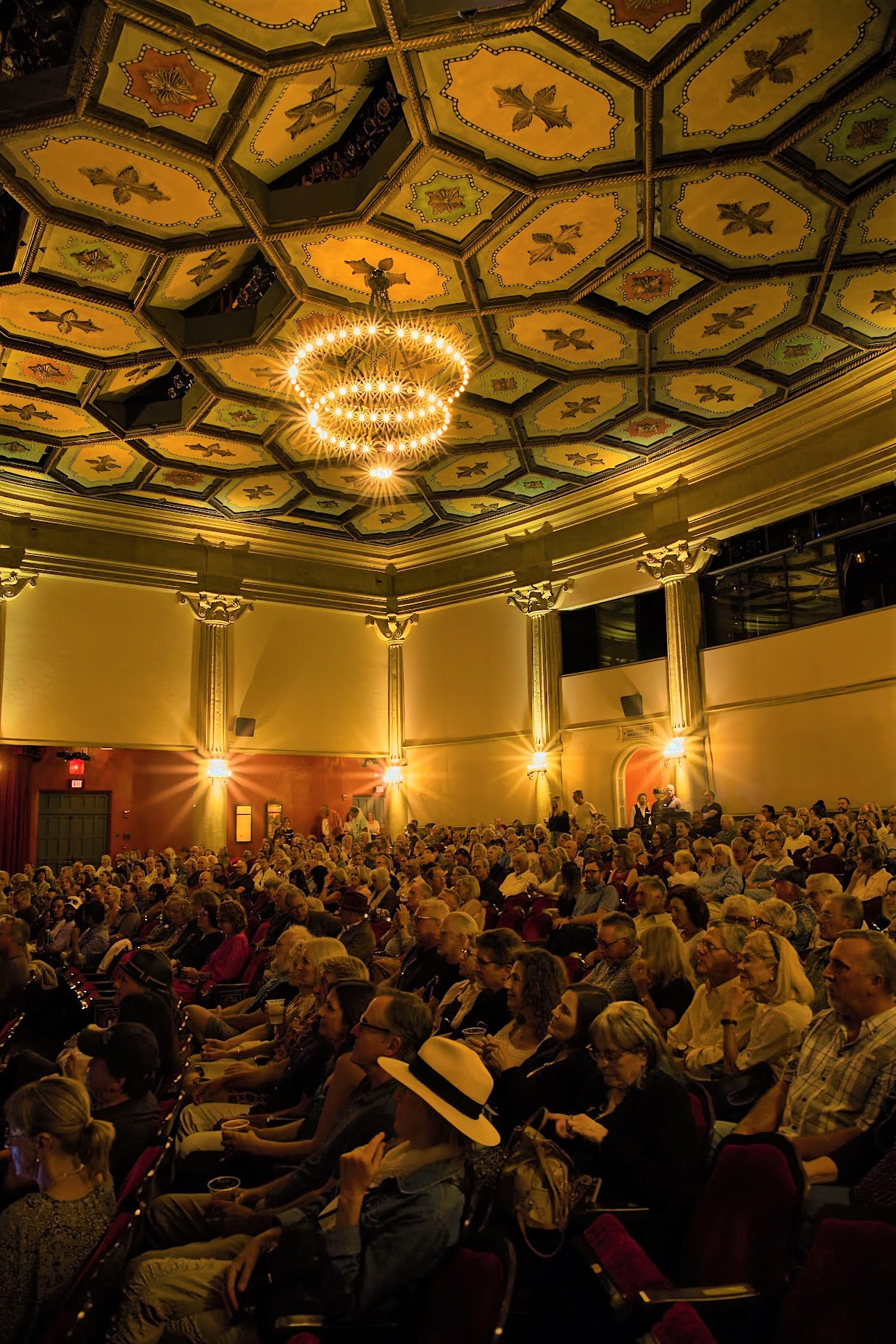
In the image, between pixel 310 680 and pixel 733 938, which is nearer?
pixel 733 938

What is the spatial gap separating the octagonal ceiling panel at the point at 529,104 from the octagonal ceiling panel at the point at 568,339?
265cm

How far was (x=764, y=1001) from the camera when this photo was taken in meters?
3.47

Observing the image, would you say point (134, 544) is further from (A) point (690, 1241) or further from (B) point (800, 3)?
(A) point (690, 1241)

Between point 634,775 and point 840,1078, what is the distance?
42.4 ft

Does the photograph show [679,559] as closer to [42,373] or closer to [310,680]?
[310,680]

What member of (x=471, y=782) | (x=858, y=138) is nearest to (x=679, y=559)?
(x=471, y=782)

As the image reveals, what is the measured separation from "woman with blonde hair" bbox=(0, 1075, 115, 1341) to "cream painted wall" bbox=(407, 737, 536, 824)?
561 inches

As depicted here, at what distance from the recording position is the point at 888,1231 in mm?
1748

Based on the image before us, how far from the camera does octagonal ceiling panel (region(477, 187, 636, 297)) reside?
30.2ft

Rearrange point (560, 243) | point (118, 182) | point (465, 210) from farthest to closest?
point (560, 243) < point (465, 210) < point (118, 182)

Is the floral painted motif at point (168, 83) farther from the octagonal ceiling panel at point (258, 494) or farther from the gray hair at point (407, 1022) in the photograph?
the octagonal ceiling panel at point (258, 494)

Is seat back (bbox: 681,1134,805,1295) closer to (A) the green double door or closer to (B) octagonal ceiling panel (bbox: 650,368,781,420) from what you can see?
(B) octagonal ceiling panel (bbox: 650,368,781,420)

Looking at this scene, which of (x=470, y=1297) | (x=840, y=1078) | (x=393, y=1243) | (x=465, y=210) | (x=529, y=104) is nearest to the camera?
(x=470, y=1297)

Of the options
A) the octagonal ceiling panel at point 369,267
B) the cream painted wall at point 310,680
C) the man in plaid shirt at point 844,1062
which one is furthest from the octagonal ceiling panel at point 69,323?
the man in plaid shirt at point 844,1062
